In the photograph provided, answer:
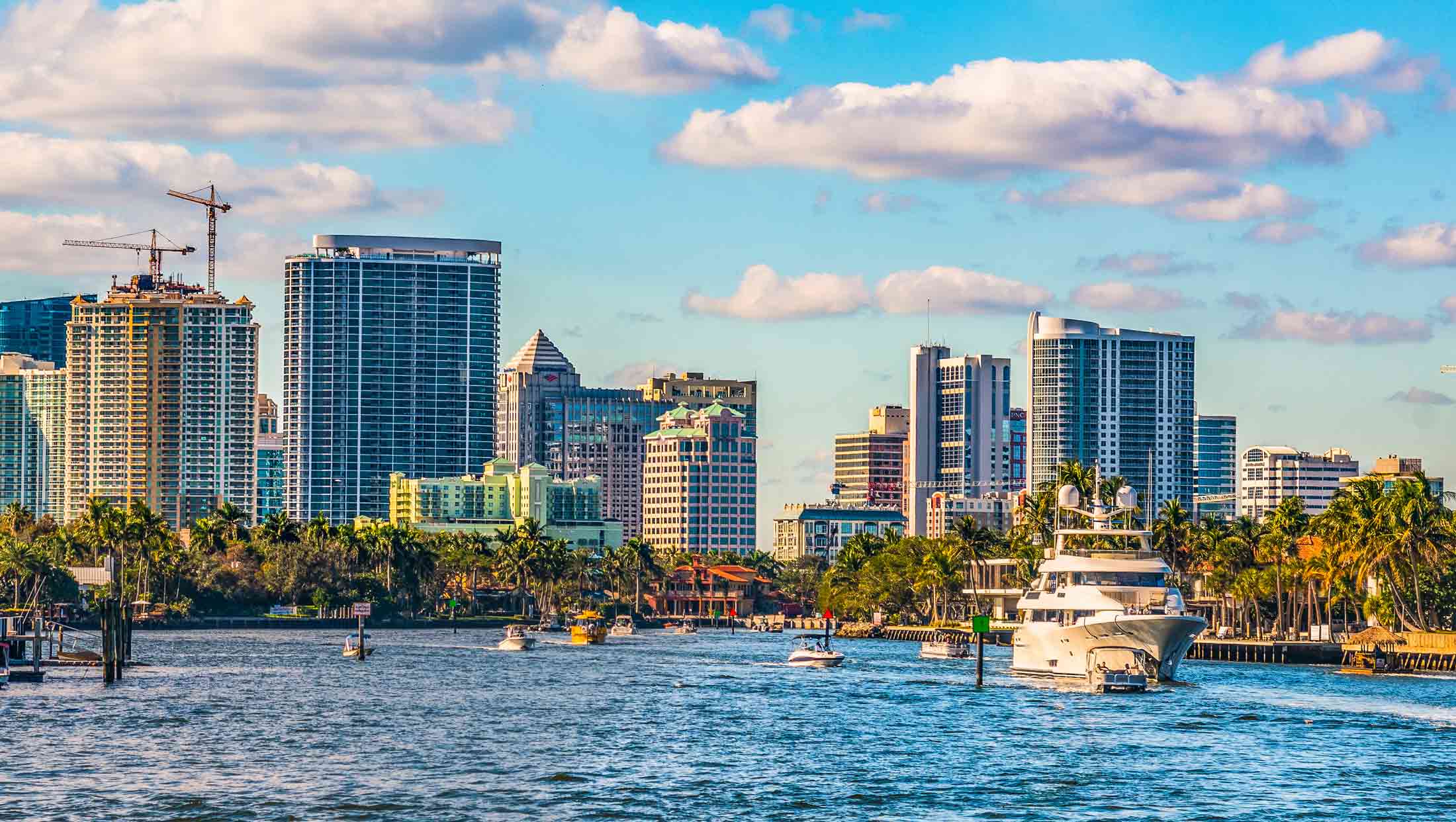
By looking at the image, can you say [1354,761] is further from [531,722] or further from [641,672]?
[641,672]

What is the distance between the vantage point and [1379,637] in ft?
585

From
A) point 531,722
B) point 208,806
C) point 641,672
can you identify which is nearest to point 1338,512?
point 641,672

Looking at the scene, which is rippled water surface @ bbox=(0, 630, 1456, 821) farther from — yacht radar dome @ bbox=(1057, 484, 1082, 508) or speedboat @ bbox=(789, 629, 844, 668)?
speedboat @ bbox=(789, 629, 844, 668)

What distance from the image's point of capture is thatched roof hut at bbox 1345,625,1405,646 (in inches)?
6945

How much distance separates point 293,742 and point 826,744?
24871 millimetres

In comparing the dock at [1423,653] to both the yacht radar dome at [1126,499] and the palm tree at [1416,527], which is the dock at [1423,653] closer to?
the palm tree at [1416,527]

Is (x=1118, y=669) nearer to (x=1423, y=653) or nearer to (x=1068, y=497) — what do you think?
(x=1068, y=497)

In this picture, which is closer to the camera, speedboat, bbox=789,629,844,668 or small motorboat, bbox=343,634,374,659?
speedboat, bbox=789,629,844,668

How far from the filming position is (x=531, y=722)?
385 ft

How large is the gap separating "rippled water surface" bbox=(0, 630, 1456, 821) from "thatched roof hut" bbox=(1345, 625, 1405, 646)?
1911 centimetres

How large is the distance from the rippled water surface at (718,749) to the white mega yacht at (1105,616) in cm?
400

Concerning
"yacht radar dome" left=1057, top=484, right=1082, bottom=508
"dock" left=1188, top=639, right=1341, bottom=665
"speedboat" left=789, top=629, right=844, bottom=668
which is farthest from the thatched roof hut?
"speedboat" left=789, top=629, right=844, bottom=668

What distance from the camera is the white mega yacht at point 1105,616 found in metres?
142

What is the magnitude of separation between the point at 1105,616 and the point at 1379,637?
44.8 m
